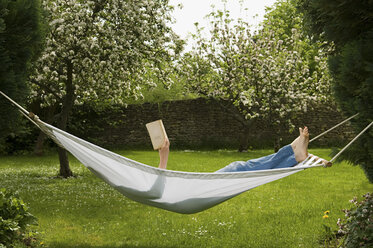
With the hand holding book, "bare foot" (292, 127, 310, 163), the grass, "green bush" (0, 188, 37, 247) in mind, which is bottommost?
the grass

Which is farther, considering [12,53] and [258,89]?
[258,89]

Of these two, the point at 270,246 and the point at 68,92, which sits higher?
the point at 68,92

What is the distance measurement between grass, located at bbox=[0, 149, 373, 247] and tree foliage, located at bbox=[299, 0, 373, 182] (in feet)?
3.47

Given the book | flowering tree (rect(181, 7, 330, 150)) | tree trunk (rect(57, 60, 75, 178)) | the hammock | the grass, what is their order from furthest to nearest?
1. flowering tree (rect(181, 7, 330, 150))
2. tree trunk (rect(57, 60, 75, 178))
3. the grass
4. the book
5. the hammock

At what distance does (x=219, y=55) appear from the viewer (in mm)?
13078

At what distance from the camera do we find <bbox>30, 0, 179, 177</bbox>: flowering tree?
641 cm

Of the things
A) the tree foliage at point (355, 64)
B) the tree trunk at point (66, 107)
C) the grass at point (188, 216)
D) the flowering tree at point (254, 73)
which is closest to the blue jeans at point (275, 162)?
the tree foliage at point (355, 64)

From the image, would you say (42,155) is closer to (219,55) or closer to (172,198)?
(219,55)

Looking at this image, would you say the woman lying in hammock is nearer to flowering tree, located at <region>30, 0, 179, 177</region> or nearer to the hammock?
the hammock

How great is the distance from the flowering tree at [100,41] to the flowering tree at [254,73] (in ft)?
17.6

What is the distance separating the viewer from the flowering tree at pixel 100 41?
6.41 metres

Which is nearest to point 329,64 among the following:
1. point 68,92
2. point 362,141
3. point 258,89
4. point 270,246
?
point 362,141

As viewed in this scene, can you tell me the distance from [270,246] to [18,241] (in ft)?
6.67

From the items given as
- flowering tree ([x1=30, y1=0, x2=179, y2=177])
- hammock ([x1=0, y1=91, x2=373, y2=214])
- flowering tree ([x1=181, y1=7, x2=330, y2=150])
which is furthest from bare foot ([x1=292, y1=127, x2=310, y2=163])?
flowering tree ([x1=181, y1=7, x2=330, y2=150])
